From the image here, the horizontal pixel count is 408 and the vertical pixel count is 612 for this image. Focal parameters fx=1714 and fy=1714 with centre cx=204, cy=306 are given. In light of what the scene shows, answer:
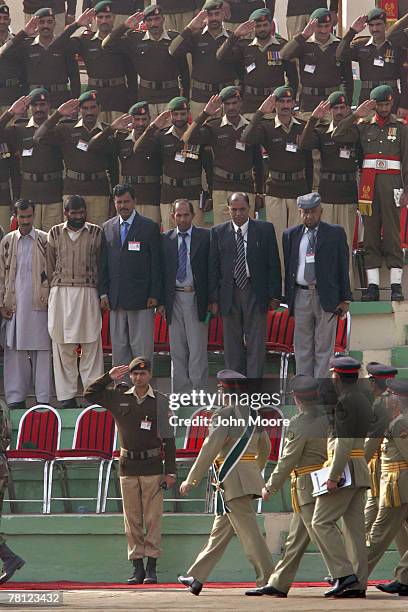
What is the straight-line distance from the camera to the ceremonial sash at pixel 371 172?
54.0 ft

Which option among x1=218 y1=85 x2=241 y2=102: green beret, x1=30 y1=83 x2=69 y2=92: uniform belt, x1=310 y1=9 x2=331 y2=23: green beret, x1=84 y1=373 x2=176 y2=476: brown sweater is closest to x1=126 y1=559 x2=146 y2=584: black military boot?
x1=84 y1=373 x2=176 y2=476: brown sweater

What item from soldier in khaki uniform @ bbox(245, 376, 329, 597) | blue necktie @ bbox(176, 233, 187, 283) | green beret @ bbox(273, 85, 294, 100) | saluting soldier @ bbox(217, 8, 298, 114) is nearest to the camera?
soldier in khaki uniform @ bbox(245, 376, 329, 597)

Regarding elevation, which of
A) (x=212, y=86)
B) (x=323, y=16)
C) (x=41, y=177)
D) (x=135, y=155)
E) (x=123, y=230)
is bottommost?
(x=123, y=230)

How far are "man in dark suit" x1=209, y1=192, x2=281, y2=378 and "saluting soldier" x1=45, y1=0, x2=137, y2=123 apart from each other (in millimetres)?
3433

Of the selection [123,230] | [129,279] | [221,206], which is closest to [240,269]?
[129,279]

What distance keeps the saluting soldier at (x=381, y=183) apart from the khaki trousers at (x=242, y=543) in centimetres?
439

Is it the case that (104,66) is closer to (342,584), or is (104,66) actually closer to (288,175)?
(288,175)

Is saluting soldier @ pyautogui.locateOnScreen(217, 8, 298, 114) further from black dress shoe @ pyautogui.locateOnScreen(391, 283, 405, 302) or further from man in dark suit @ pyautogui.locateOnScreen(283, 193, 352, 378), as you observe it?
man in dark suit @ pyautogui.locateOnScreen(283, 193, 352, 378)

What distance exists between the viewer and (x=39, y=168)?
1722cm

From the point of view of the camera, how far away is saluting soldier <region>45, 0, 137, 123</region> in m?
18.4

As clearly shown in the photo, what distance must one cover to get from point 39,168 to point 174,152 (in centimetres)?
144

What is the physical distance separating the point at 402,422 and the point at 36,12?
866 cm

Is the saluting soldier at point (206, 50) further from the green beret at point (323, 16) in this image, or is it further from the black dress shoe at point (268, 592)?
the black dress shoe at point (268, 592)

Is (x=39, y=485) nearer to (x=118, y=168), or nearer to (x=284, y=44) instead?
(x=118, y=168)
